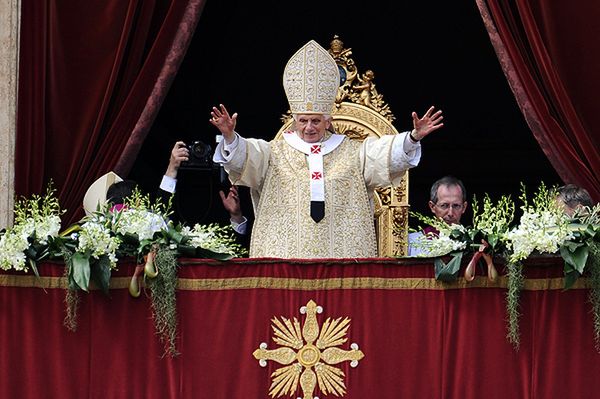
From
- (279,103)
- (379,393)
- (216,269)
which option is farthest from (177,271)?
(279,103)

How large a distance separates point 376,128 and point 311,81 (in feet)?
3.48

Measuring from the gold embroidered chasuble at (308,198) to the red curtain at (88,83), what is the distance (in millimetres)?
893

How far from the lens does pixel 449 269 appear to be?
7340mm

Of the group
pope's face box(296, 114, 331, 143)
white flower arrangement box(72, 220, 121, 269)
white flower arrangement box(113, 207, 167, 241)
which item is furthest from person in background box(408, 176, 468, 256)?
white flower arrangement box(72, 220, 121, 269)

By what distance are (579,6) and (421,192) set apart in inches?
134

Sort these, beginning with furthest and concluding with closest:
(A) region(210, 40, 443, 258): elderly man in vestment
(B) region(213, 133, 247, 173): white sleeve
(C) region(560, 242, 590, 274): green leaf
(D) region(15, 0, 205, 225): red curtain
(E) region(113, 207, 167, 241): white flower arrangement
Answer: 1. (D) region(15, 0, 205, 225): red curtain
2. (A) region(210, 40, 443, 258): elderly man in vestment
3. (B) region(213, 133, 247, 173): white sleeve
4. (E) region(113, 207, 167, 241): white flower arrangement
5. (C) region(560, 242, 590, 274): green leaf

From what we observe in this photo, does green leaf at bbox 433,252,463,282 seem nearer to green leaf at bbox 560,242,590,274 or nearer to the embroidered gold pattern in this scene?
green leaf at bbox 560,242,590,274

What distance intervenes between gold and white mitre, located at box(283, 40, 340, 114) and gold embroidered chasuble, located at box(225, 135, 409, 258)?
9.5 inches

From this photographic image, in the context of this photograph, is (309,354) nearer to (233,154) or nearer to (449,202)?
(233,154)

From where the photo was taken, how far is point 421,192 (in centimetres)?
1208

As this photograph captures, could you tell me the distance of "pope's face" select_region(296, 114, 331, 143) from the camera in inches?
338

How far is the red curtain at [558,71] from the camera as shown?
8.66m

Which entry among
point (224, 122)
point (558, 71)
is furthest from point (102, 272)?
point (558, 71)

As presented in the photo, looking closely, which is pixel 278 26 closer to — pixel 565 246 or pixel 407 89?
pixel 407 89
